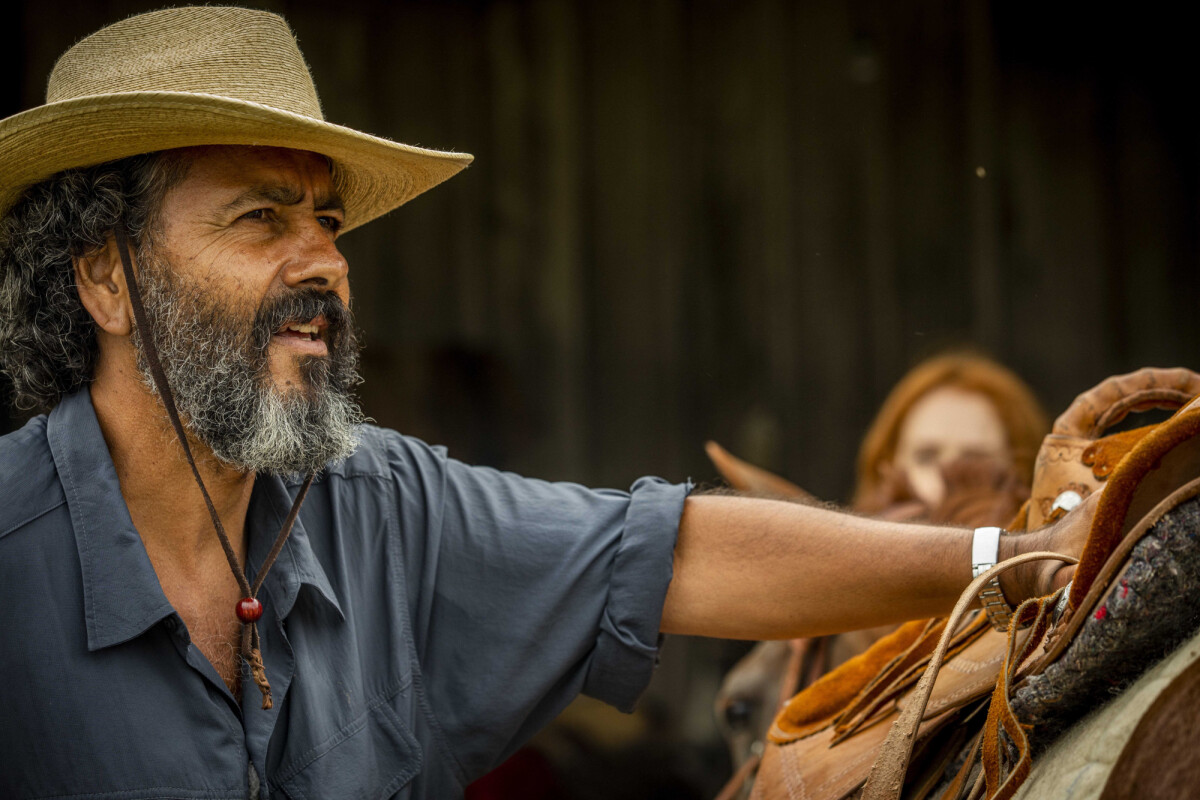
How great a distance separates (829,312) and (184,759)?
11.9ft

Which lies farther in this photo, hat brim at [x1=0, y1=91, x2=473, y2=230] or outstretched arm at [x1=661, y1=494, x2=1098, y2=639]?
outstretched arm at [x1=661, y1=494, x2=1098, y2=639]

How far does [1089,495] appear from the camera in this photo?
1372 mm

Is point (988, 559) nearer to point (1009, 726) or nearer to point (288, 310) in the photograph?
point (1009, 726)

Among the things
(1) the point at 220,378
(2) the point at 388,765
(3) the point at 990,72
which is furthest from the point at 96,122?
(3) the point at 990,72

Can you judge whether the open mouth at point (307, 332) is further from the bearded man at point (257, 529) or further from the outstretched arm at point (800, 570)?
the outstretched arm at point (800, 570)

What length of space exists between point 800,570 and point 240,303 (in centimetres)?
101

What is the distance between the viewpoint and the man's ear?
162 cm

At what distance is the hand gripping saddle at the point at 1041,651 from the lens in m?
0.82

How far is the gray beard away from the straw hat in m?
0.22

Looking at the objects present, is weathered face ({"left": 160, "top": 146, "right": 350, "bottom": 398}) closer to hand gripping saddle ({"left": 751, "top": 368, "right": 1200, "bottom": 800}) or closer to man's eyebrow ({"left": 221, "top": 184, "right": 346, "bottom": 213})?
man's eyebrow ({"left": 221, "top": 184, "right": 346, "bottom": 213})

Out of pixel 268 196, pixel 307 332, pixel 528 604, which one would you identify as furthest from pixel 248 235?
pixel 528 604

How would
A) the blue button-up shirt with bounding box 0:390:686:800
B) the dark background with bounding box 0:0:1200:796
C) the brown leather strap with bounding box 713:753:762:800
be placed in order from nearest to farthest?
1. the blue button-up shirt with bounding box 0:390:686:800
2. the brown leather strap with bounding box 713:753:762:800
3. the dark background with bounding box 0:0:1200:796

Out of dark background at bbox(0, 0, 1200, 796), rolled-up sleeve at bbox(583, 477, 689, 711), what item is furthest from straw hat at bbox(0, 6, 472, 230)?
dark background at bbox(0, 0, 1200, 796)

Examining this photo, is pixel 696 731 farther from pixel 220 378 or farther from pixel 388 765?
pixel 220 378
